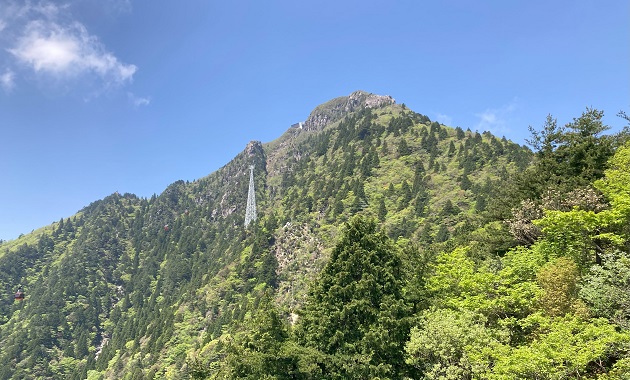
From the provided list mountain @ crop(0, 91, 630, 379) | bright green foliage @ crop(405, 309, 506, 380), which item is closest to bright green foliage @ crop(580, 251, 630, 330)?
mountain @ crop(0, 91, 630, 379)

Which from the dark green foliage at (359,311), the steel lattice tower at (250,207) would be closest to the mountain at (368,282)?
the dark green foliage at (359,311)

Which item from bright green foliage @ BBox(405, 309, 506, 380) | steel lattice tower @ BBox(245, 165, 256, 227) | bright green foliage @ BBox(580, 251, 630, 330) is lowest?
bright green foliage @ BBox(405, 309, 506, 380)

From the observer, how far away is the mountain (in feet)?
64.0

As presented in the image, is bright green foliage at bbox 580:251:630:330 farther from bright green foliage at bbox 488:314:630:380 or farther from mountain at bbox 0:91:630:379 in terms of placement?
bright green foliage at bbox 488:314:630:380

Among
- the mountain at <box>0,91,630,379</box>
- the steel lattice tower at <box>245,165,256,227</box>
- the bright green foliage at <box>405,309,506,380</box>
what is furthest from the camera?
the steel lattice tower at <box>245,165,256,227</box>

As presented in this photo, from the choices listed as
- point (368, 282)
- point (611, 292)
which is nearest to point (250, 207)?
point (368, 282)

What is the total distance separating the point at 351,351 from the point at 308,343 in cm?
352

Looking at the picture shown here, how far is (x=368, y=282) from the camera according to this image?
25688mm

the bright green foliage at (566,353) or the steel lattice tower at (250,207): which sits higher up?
the steel lattice tower at (250,207)

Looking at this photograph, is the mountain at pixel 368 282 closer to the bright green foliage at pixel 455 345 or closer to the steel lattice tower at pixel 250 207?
the bright green foliage at pixel 455 345

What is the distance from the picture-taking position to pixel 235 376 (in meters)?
27.7

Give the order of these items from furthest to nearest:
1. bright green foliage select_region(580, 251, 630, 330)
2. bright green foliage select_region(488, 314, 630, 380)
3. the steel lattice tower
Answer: the steel lattice tower < bright green foliage select_region(580, 251, 630, 330) < bright green foliage select_region(488, 314, 630, 380)

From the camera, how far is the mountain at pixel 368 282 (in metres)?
19.5

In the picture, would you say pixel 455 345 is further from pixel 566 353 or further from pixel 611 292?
pixel 611 292
